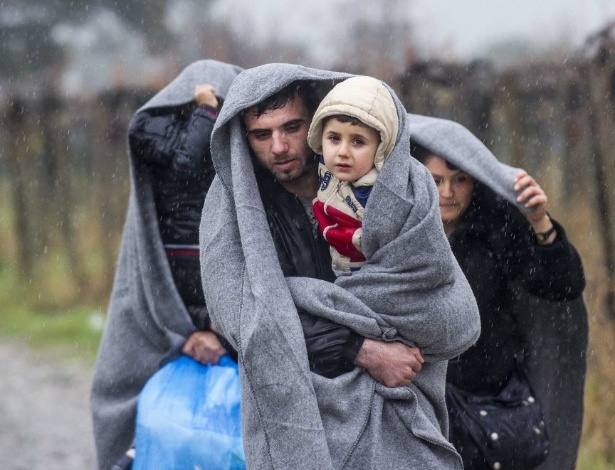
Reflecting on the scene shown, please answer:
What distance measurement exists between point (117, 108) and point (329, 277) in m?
8.61

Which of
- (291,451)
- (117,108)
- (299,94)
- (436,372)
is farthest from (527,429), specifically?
(117,108)

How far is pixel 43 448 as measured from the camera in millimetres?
6582

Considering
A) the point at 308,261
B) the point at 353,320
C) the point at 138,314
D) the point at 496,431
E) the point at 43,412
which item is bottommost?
the point at 43,412

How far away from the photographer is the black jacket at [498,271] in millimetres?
3658

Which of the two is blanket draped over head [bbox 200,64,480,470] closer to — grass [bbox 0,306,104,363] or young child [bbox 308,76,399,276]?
young child [bbox 308,76,399,276]

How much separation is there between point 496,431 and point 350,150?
135 centimetres

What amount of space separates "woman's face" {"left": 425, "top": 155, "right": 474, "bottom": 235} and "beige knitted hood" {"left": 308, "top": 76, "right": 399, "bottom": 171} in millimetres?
844

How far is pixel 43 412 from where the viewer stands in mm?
7328

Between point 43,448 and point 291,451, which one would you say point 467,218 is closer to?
point 291,451

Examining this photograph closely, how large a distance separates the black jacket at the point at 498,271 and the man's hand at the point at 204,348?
95 centimetres

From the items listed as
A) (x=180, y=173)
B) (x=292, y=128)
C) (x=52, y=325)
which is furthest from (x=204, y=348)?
(x=52, y=325)

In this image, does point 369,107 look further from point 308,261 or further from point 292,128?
point 308,261

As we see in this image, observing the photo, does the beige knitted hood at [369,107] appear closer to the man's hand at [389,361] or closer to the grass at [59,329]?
the man's hand at [389,361]

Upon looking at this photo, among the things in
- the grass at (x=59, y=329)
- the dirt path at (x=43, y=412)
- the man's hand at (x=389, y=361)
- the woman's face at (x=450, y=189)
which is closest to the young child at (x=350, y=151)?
the man's hand at (x=389, y=361)
